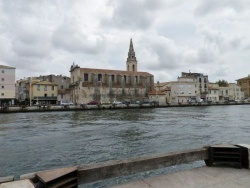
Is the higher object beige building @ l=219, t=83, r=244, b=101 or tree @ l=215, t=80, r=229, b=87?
tree @ l=215, t=80, r=229, b=87

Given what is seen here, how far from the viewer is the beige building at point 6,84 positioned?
6494 cm

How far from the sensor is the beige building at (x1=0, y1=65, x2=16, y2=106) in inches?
2557

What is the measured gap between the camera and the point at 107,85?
3295 inches

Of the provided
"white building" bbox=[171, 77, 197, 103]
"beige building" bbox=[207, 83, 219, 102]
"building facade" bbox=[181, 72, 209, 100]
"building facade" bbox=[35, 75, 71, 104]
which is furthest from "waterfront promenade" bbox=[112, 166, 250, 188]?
"beige building" bbox=[207, 83, 219, 102]

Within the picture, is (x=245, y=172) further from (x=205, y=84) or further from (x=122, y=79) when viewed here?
(x=205, y=84)

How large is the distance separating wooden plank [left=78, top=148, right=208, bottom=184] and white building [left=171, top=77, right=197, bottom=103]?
281 ft

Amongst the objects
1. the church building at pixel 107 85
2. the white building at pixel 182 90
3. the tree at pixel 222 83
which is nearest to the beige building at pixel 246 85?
the tree at pixel 222 83

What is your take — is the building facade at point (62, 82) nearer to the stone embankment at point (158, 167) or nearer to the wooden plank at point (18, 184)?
the stone embankment at point (158, 167)

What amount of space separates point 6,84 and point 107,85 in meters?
31.7

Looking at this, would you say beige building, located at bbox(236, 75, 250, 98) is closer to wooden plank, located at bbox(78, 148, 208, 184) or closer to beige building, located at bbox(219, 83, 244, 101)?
beige building, located at bbox(219, 83, 244, 101)

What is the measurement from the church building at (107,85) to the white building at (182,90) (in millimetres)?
8839

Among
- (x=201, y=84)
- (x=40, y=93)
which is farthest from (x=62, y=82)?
(x=201, y=84)

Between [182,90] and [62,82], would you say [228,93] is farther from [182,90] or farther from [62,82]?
[62,82]

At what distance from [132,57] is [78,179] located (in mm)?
102481
